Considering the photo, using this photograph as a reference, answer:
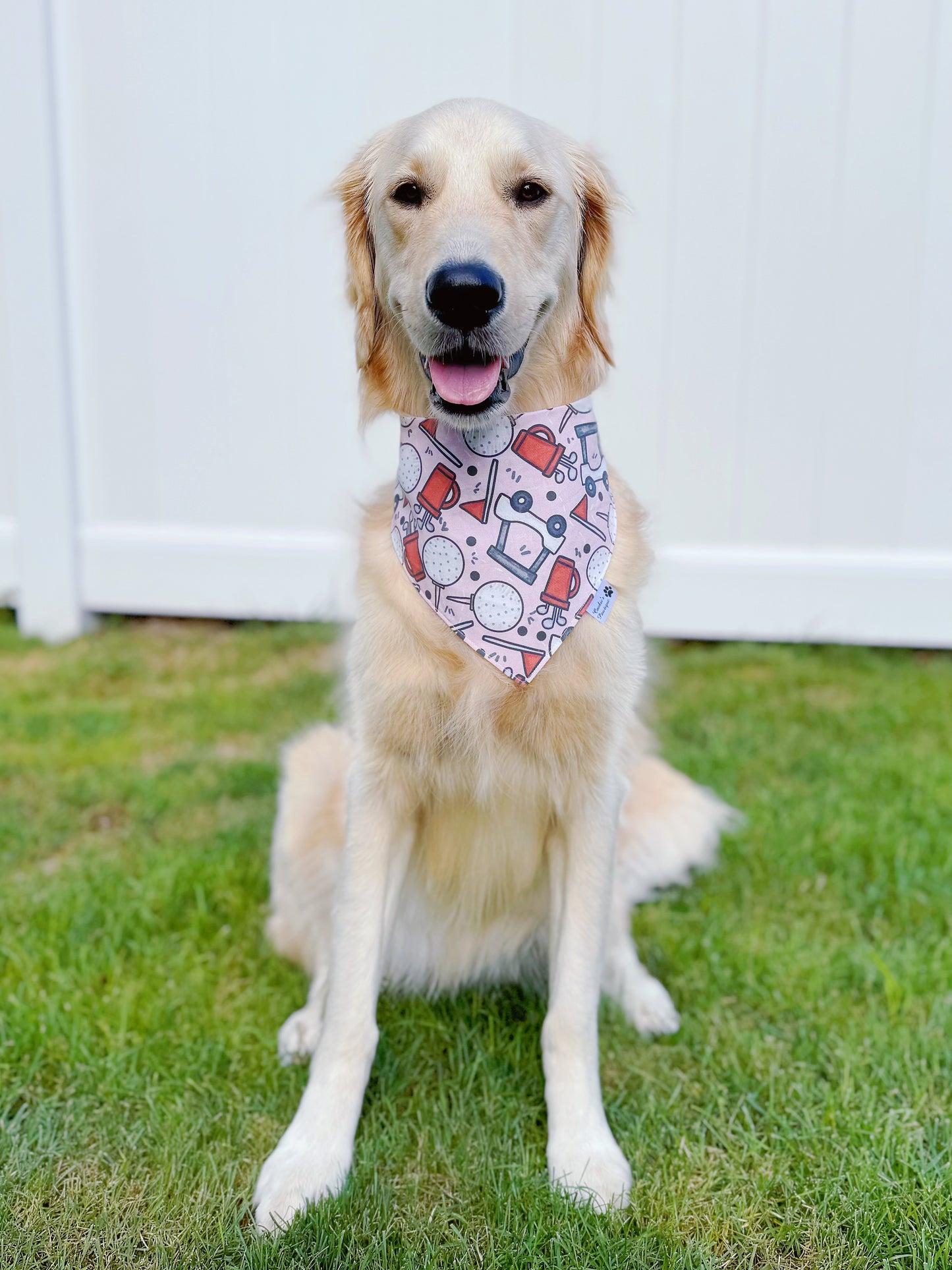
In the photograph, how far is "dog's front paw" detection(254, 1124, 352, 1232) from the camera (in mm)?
1566

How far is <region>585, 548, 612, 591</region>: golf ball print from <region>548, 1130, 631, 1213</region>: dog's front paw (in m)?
0.91

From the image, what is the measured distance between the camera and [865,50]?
376 cm

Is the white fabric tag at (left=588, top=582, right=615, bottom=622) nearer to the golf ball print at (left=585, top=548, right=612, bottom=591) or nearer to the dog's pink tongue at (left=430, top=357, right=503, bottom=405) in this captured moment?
the golf ball print at (left=585, top=548, right=612, bottom=591)

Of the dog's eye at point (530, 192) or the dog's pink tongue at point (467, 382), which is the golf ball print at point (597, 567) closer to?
the dog's pink tongue at point (467, 382)

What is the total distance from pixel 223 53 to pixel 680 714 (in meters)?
3.10

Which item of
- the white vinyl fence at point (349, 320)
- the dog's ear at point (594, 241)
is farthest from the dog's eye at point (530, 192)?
the white vinyl fence at point (349, 320)

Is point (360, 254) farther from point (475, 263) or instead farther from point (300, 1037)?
point (300, 1037)

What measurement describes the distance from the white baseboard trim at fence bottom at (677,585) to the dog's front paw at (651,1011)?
208 cm

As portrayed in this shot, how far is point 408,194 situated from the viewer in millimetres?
1700

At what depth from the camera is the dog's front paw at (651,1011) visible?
205 cm

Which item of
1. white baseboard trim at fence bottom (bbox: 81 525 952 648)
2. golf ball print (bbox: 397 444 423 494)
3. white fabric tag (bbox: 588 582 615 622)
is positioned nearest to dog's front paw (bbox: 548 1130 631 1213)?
white fabric tag (bbox: 588 582 615 622)

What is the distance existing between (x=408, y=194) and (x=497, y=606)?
0.69 metres

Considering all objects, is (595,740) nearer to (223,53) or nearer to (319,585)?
(319,585)

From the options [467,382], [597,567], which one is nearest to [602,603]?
[597,567]
